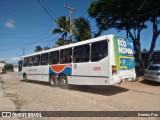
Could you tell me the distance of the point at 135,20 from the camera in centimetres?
1819

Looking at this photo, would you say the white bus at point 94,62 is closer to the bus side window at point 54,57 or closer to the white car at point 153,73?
the bus side window at point 54,57

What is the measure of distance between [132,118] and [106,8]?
13.9 metres

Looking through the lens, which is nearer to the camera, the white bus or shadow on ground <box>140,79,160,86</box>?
the white bus

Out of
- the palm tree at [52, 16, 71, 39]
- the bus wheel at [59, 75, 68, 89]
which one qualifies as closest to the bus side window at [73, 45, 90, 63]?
the bus wheel at [59, 75, 68, 89]

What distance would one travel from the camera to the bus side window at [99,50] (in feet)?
31.9

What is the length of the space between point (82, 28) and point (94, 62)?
47.1ft

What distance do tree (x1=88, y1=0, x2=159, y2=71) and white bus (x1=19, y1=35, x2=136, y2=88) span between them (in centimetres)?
624

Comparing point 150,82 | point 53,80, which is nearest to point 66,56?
point 53,80

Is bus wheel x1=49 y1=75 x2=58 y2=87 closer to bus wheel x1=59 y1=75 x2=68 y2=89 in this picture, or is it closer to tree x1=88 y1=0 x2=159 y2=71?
bus wheel x1=59 y1=75 x2=68 y2=89

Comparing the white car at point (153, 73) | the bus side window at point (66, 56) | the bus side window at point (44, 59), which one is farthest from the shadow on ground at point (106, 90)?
the bus side window at point (44, 59)

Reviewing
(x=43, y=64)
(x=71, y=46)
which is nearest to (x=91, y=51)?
(x=71, y=46)

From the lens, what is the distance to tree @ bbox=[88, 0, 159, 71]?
16241 mm

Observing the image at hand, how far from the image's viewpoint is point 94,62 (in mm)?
10250

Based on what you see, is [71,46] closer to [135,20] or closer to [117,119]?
[117,119]
